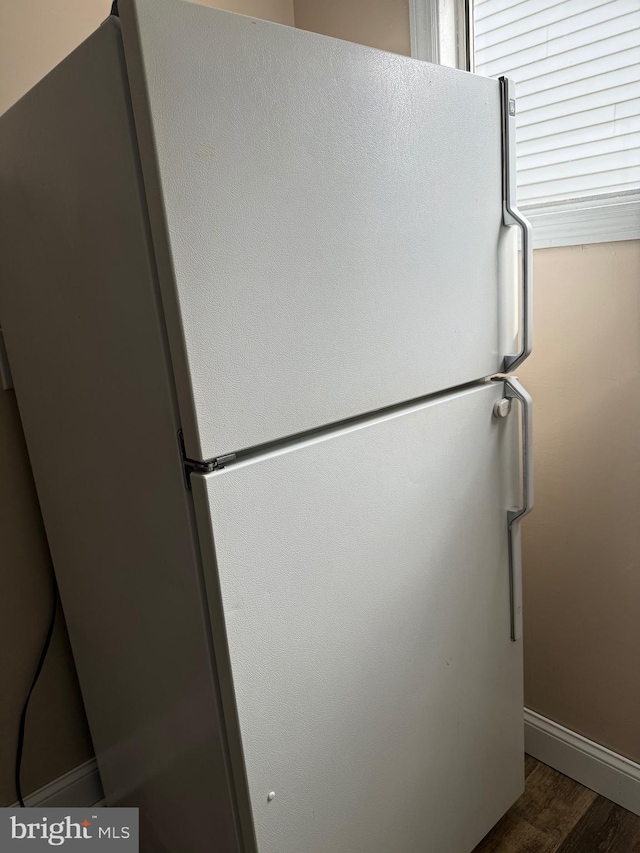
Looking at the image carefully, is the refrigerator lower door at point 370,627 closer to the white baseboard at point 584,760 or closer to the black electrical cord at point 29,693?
the white baseboard at point 584,760

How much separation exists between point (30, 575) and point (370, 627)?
0.85 meters

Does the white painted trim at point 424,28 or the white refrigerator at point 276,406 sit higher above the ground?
the white painted trim at point 424,28

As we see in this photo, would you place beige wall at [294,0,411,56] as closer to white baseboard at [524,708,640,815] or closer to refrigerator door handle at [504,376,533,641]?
refrigerator door handle at [504,376,533,641]

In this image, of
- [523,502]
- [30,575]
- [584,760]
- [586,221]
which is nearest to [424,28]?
[586,221]

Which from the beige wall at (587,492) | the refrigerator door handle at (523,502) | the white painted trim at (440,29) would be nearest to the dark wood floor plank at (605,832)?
the beige wall at (587,492)

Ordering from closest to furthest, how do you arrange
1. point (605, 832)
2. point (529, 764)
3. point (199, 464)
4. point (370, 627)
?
point (199, 464) → point (370, 627) → point (605, 832) → point (529, 764)

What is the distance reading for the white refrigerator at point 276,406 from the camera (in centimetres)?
79

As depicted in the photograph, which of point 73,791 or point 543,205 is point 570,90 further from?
point 73,791

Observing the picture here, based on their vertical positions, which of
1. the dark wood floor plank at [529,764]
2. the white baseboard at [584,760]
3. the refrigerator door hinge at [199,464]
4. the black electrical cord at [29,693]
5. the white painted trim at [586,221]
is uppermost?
the white painted trim at [586,221]

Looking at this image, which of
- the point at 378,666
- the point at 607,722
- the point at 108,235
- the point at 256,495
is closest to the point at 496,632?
the point at 378,666

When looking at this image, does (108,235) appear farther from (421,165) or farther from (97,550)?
(97,550)

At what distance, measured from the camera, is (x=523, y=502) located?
131cm

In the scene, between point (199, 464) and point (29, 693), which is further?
point (29, 693)

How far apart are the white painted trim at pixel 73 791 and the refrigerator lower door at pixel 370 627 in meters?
0.82
